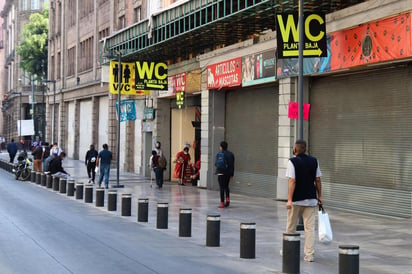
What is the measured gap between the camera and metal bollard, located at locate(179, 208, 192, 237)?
13.9 m

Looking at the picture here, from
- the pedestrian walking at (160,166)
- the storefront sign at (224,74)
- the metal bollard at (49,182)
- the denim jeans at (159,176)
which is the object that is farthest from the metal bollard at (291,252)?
the metal bollard at (49,182)

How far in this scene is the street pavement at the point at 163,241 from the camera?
10320 millimetres

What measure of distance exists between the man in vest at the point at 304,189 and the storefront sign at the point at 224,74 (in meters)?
14.8

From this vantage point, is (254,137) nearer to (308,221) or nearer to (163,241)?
(163,241)

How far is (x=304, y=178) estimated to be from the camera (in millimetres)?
10867

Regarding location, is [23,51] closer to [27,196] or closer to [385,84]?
[27,196]

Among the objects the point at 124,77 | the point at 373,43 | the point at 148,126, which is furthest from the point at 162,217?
the point at 148,126

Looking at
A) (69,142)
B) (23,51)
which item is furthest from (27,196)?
(23,51)

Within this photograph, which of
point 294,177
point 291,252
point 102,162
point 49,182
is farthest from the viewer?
point 49,182

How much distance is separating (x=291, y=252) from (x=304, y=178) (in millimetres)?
1449

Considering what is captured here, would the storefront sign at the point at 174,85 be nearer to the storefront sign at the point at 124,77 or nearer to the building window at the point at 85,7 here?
the storefront sign at the point at 124,77

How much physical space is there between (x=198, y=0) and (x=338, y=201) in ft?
28.7

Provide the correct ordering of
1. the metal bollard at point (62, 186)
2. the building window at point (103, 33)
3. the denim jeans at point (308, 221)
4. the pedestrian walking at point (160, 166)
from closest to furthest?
the denim jeans at point (308, 221) → the metal bollard at point (62, 186) → the pedestrian walking at point (160, 166) → the building window at point (103, 33)

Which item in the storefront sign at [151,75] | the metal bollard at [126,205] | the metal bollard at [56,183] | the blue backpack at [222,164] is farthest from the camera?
the storefront sign at [151,75]
